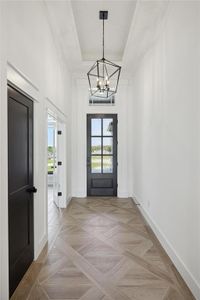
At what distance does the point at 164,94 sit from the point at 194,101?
1.17m

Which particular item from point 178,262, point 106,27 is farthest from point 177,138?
point 106,27

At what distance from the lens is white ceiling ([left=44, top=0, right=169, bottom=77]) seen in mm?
3529

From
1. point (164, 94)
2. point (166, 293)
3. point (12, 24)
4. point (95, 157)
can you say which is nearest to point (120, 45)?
point (164, 94)

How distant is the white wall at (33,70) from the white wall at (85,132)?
2361 mm

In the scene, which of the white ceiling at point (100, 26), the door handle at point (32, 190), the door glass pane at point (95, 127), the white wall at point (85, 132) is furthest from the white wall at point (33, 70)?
the door glass pane at point (95, 127)

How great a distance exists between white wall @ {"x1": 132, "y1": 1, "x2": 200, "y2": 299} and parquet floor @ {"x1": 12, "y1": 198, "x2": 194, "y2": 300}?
227mm

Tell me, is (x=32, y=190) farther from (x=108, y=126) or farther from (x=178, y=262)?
(x=108, y=126)

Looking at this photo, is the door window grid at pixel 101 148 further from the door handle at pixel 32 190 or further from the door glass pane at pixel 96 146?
the door handle at pixel 32 190

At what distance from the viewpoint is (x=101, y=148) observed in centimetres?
690

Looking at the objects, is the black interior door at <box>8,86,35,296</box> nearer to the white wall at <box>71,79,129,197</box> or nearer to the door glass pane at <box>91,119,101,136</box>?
the white wall at <box>71,79,129,197</box>

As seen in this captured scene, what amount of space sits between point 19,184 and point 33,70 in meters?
1.38

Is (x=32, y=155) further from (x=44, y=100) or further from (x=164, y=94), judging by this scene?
(x=164, y=94)

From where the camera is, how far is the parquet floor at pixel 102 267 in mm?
2336

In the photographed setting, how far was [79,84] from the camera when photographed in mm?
6848
